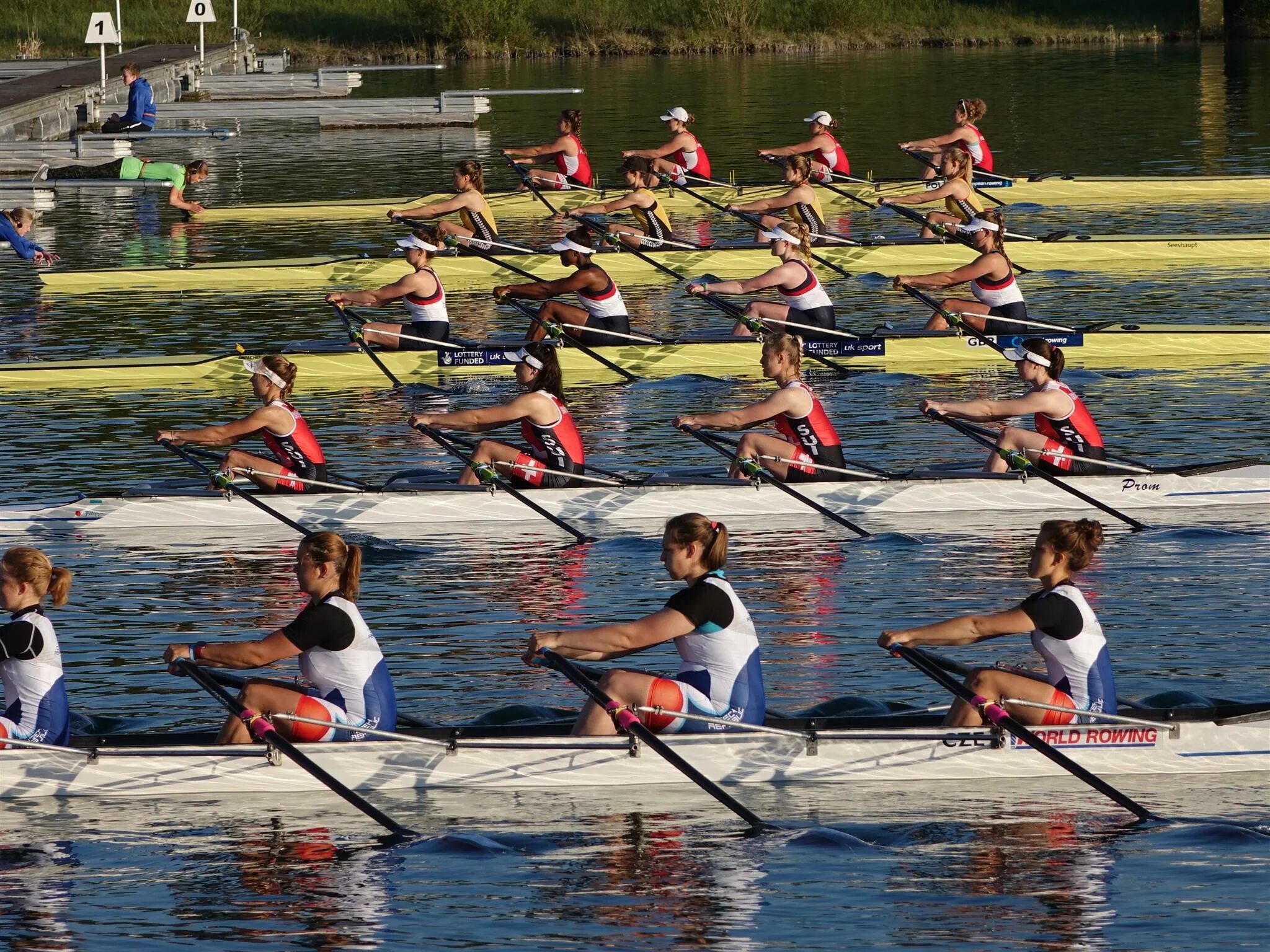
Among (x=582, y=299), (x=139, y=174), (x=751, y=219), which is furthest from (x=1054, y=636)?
(x=139, y=174)

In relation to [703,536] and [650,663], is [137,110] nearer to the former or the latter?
[650,663]

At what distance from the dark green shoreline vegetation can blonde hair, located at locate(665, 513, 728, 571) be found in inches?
2038

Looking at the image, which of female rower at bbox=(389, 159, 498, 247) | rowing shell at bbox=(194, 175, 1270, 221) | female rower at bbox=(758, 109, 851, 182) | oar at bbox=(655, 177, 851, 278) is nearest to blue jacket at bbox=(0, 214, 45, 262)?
rowing shell at bbox=(194, 175, 1270, 221)

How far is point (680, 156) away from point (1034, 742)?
22078 millimetres

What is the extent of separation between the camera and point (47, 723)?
32.6ft

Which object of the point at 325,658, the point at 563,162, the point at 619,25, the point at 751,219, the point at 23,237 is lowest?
the point at 325,658

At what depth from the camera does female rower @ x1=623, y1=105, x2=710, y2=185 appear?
29.9 meters

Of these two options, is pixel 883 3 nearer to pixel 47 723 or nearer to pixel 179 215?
pixel 179 215

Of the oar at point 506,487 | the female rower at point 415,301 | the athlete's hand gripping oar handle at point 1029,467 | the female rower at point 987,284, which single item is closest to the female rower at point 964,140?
the female rower at point 987,284

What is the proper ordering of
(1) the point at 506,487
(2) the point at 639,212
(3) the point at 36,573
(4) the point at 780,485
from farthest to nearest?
(2) the point at 639,212 < (1) the point at 506,487 < (4) the point at 780,485 < (3) the point at 36,573

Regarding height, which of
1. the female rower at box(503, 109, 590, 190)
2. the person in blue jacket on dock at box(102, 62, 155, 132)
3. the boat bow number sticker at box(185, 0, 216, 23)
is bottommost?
the female rower at box(503, 109, 590, 190)

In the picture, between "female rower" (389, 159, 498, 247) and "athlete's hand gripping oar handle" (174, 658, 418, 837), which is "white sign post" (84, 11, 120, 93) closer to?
"female rower" (389, 159, 498, 247)

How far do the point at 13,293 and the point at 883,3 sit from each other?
40.1 metres

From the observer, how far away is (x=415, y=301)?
20.5 metres
